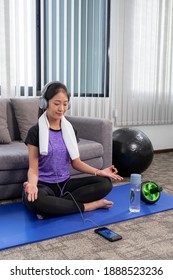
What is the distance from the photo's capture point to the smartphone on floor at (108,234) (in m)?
1.86

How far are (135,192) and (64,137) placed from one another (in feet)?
1.93

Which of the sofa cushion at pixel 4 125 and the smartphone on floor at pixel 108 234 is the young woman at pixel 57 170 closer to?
the smartphone on floor at pixel 108 234

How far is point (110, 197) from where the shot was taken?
2.59 meters

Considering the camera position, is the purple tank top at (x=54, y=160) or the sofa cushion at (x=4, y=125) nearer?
the purple tank top at (x=54, y=160)

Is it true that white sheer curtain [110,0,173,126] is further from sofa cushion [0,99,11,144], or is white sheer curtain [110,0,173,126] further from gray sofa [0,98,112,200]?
sofa cushion [0,99,11,144]

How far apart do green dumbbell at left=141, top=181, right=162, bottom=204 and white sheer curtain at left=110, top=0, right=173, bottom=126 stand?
1.88 m

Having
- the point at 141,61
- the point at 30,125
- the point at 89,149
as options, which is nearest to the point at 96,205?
the point at 89,149

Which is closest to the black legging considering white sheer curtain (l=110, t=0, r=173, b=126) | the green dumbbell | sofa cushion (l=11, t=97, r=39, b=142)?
the green dumbbell

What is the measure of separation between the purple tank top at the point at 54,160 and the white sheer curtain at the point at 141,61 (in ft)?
6.76

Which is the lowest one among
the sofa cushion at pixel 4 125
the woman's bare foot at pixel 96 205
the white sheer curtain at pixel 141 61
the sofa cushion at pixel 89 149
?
the woman's bare foot at pixel 96 205

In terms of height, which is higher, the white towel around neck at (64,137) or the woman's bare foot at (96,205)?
the white towel around neck at (64,137)

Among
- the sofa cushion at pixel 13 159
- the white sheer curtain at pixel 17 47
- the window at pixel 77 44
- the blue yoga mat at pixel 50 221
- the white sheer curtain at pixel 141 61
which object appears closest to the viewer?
the blue yoga mat at pixel 50 221

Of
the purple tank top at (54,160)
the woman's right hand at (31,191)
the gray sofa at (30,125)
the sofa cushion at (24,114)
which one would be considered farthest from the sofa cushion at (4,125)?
the woman's right hand at (31,191)

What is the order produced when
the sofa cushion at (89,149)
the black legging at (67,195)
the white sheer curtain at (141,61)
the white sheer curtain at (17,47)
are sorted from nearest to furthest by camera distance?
the black legging at (67,195) < the sofa cushion at (89,149) < the white sheer curtain at (17,47) < the white sheer curtain at (141,61)
